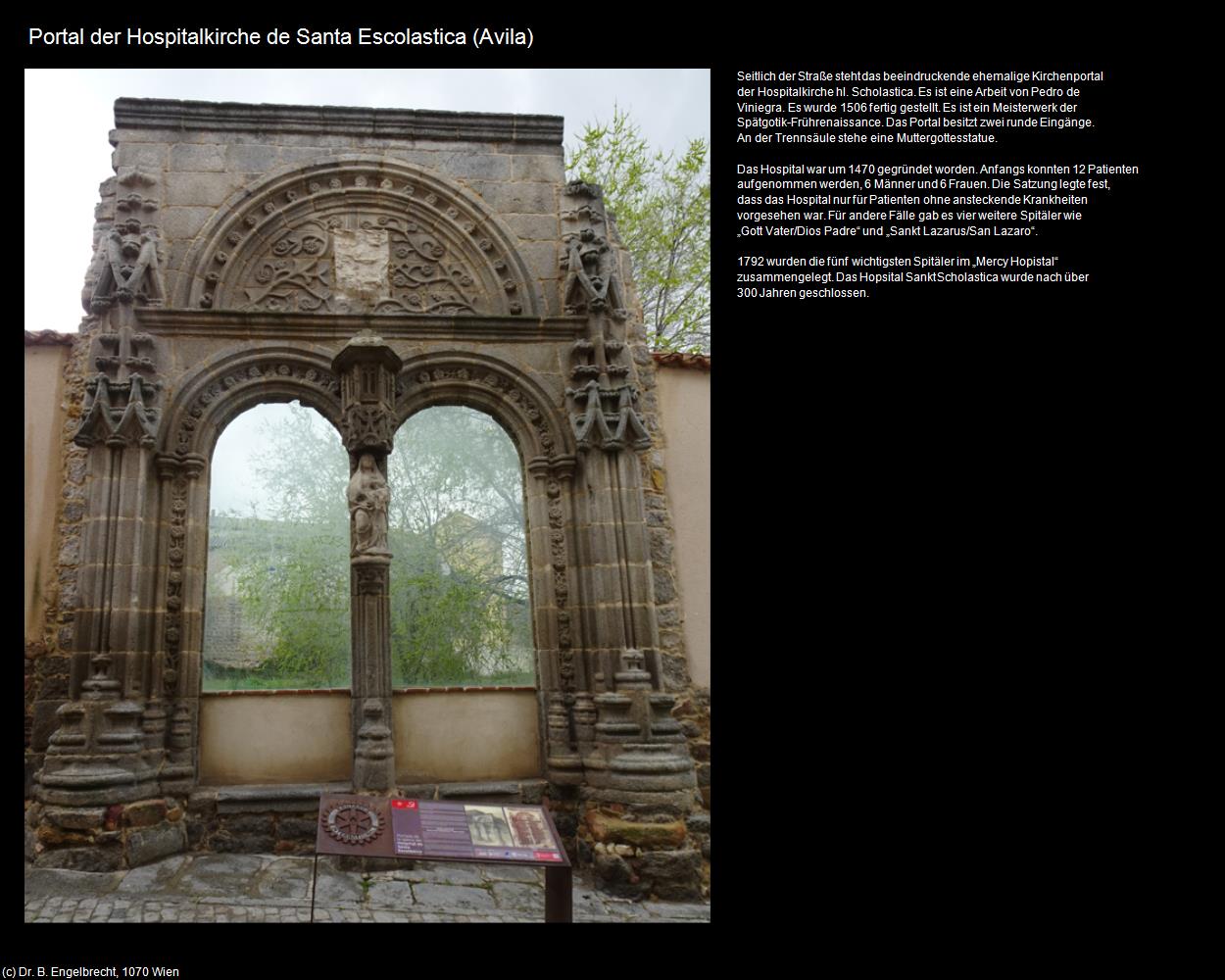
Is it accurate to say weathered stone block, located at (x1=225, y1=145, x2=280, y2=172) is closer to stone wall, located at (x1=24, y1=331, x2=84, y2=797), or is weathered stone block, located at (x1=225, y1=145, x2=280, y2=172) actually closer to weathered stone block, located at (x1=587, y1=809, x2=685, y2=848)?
stone wall, located at (x1=24, y1=331, x2=84, y2=797)

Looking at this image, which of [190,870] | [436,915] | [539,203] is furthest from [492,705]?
[539,203]

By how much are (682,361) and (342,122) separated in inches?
152

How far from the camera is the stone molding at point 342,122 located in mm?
7332

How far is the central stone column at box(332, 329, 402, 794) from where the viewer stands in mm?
6090

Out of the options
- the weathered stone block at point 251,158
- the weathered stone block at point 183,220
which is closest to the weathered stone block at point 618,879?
the weathered stone block at point 183,220

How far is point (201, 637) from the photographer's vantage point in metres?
6.36

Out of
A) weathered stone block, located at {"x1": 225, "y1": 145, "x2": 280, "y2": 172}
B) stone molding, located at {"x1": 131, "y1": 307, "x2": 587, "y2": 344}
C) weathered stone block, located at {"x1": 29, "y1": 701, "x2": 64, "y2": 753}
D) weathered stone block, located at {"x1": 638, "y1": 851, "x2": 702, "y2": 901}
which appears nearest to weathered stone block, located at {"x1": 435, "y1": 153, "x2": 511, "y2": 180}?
weathered stone block, located at {"x1": 225, "y1": 145, "x2": 280, "y2": 172}

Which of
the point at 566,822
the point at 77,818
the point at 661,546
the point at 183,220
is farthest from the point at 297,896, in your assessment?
the point at 183,220

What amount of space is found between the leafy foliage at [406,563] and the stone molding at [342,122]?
2752 mm

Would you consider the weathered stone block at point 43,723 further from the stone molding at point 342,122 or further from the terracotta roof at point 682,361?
the terracotta roof at point 682,361

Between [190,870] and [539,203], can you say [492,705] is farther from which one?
[539,203]

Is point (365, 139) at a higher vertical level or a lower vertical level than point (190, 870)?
higher

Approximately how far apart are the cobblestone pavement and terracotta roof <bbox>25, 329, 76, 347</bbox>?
13.2ft

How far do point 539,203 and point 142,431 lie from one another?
3.96 m
